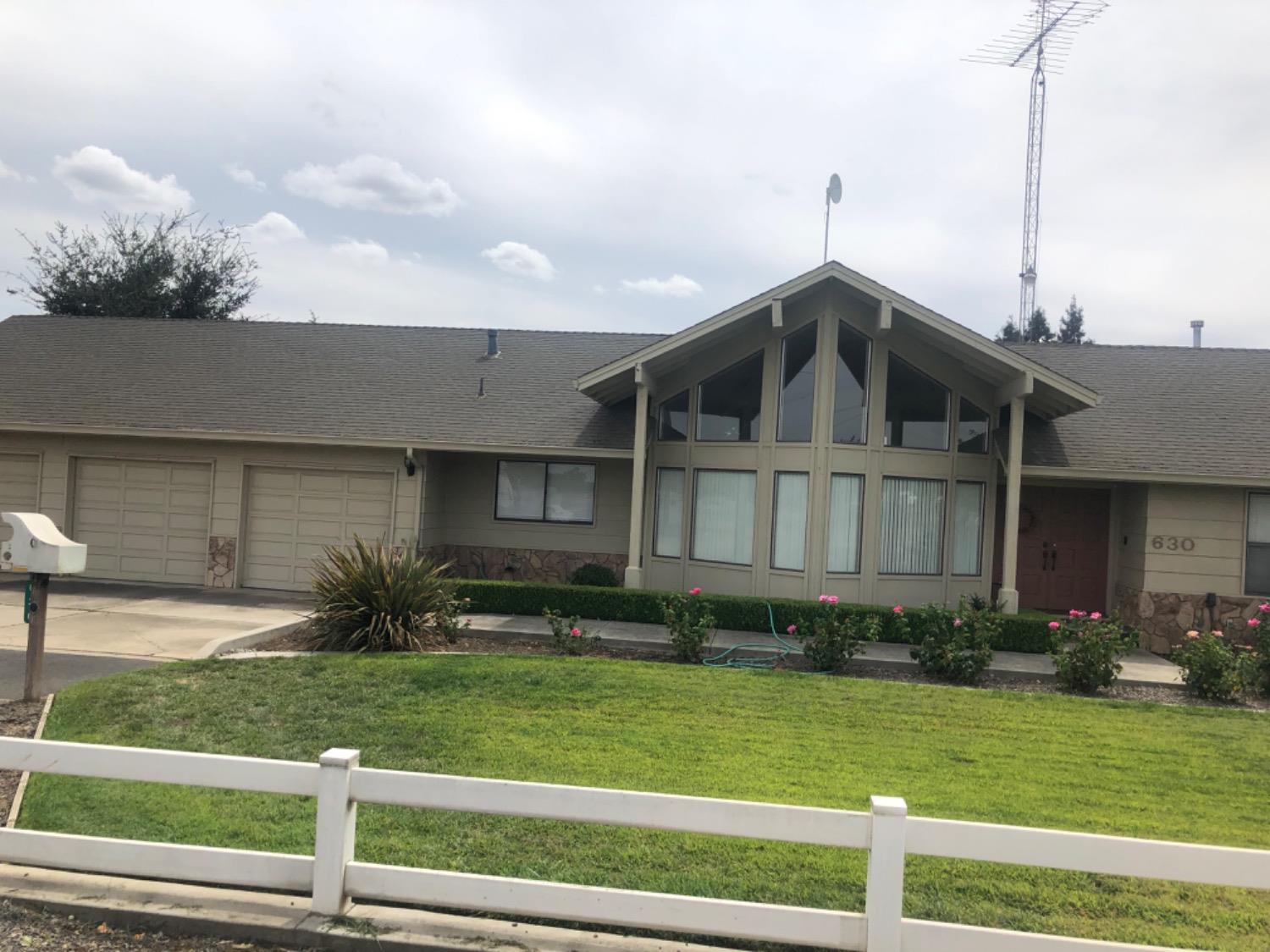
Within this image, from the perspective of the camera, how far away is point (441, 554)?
16.1m

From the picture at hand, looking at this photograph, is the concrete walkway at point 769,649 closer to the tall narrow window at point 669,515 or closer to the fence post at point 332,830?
the tall narrow window at point 669,515

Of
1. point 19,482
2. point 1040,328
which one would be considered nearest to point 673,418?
point 19,482

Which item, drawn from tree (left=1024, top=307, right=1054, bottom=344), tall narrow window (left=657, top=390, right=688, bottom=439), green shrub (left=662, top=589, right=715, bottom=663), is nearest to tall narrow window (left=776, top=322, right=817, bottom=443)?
tall narrow window (left=657, top=390, right=688, bottom=439)

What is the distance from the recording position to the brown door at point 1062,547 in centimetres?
1512

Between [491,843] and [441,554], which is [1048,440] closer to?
[441,554]

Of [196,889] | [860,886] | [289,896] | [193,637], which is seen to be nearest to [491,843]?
[289,896]

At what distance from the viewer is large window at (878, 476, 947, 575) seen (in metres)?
13.7

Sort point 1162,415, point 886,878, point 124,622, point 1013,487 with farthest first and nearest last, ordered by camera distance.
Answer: point 1162,415, point 1013,487, point 124,622, point 886,878

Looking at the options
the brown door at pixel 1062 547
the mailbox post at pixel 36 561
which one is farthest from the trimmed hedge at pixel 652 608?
the mailbox post at pixel 36 561

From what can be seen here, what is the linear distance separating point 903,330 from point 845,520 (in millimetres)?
2875

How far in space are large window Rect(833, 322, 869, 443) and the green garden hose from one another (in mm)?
3513

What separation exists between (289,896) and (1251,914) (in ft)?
15.7

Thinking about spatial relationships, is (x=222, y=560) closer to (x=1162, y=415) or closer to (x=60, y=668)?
(x=60, y=668)

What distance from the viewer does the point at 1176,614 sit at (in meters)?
13.4
